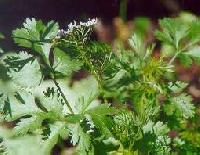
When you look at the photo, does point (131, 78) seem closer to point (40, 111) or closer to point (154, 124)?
point (154, 124)

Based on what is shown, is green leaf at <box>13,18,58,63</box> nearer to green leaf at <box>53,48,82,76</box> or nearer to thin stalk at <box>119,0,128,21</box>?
green leaf at <box>53,48,82,76</box>

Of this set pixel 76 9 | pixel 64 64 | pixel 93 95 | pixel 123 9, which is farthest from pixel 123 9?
pixel 93 95

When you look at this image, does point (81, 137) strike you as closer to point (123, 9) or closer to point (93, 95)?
point (93, 95)

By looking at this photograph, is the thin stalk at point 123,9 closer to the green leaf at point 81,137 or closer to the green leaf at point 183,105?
the green leaf at point 183,105

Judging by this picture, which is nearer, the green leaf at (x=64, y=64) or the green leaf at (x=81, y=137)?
the green leaf at (x=81, y=137)

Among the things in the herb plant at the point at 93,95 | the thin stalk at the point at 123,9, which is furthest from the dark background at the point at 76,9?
the herb plant at the point at 93,95

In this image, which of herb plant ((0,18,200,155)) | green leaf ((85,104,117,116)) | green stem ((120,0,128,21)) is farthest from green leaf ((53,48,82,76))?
green stem ((120,0,128,21))

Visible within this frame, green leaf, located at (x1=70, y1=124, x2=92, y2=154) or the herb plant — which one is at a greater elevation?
the herb plant

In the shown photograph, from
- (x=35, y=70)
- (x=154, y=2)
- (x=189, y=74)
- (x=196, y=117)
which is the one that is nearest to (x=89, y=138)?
(x=35, y=70)

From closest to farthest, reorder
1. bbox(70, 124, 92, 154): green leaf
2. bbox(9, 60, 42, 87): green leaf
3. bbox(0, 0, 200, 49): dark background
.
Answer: bbox(70, 124, 92, 154): green leaf < bbox(9, 60, 42, 87): green leaf < bbox(0, 0, 200, 49): dark background
